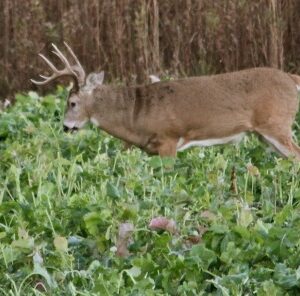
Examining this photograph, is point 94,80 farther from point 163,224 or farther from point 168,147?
point 163,224

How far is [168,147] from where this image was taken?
8922 millimetres

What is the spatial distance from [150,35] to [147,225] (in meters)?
6.39

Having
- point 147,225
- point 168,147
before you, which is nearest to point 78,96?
point 168,147

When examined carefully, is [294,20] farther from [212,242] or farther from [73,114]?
[212,242]

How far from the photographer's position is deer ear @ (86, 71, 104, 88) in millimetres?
9227

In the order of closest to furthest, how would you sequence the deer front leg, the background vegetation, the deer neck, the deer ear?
1. the deer front leg
2. the deer neck
3. the deer ear
4. the background vegetation

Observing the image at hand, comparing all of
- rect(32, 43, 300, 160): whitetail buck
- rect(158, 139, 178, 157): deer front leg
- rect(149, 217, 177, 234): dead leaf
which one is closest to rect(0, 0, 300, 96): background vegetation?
rect(32, 43, 300, 160): whitetail buck

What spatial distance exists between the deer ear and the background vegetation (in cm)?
261

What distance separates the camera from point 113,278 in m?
5.21

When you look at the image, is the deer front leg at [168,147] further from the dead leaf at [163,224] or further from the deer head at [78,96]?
the dead leaf at [163,224]

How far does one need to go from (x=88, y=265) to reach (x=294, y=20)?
634cm

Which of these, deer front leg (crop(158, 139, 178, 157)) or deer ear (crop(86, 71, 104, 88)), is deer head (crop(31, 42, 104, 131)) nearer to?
deer ear (crop(86, 71, 104, 88))

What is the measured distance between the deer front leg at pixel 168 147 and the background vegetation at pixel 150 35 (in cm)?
273

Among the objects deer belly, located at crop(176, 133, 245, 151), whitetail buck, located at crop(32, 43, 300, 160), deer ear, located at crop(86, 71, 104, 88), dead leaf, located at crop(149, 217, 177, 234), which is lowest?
deer belly, located at crop(176, 133, 245, 151)
